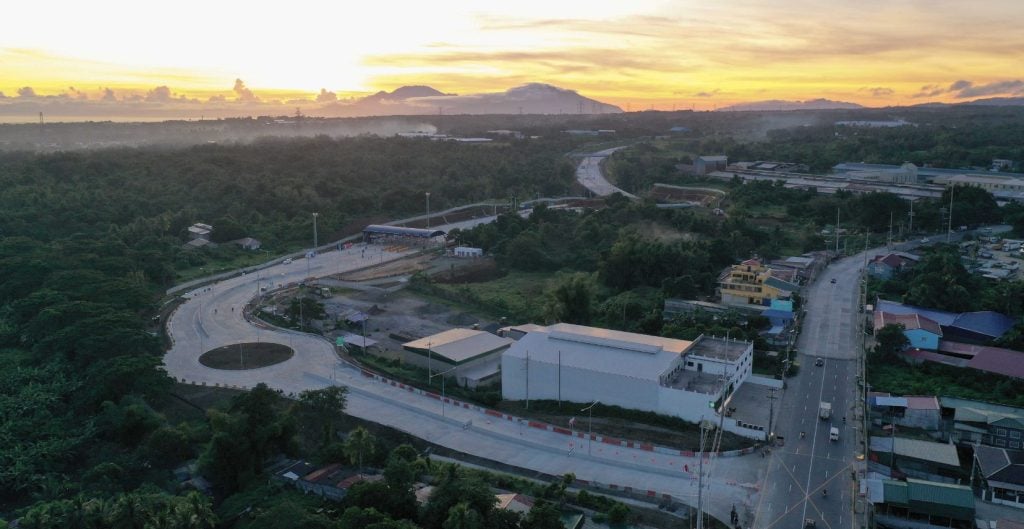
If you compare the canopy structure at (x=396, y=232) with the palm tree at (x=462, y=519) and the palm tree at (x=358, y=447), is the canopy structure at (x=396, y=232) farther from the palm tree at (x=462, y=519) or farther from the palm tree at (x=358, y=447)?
the palm tree at (x=462, y=519)

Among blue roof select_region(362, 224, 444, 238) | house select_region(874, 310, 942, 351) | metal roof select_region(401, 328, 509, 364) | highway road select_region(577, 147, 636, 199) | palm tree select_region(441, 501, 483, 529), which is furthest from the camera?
highway road select_region(577, 147, 636, 199)

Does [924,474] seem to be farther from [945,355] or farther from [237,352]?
[237,352]

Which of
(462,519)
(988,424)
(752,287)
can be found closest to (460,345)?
(462,519)

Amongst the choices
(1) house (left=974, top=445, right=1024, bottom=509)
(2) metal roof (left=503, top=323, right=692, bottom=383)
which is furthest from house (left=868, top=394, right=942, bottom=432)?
(2) metal roof (left=503, top=323, right=692, bottom=383)

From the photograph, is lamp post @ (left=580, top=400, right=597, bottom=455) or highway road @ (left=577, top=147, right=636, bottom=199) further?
highway road @ (left=577, top=147, right=636, bottom=199)

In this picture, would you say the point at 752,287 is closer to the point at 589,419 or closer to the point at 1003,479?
the point at 589,419

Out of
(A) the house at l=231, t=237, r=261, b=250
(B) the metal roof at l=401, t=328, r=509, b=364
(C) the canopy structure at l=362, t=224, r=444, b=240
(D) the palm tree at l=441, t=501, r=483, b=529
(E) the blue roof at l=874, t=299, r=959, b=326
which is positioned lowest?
(B) the metal roof at l=401, t=328, r=509, b=364

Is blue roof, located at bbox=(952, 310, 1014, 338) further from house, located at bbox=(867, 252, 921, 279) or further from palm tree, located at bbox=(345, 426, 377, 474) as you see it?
palm tree, located at bbox=(345, 426, 377, 474)
